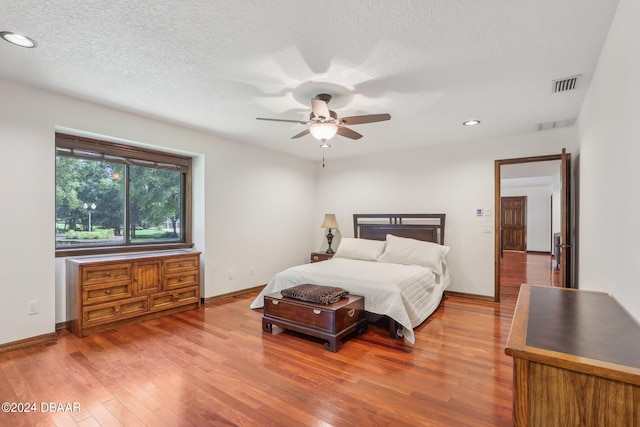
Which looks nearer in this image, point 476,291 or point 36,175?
point 36,175

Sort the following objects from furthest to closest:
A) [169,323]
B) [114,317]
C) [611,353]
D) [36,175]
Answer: [169,323]
[114,317]
[36,175]
[611,353]

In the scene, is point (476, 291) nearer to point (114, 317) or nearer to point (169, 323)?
point (169, 323)

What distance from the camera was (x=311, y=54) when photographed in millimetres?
2240

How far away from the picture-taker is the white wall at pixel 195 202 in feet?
9.10

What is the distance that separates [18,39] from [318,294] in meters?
3.02

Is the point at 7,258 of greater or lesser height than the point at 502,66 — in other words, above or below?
below

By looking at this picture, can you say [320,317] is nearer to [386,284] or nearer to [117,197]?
[386,284]

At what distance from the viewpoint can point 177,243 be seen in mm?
4387

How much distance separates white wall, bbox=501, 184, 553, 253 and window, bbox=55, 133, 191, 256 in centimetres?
1087

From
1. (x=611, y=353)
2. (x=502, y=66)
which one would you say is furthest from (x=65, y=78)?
(x=611, y=353)

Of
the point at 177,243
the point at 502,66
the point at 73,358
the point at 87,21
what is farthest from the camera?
the point at 177,243

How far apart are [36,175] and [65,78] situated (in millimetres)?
977

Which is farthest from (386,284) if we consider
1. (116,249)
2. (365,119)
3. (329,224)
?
(116,249)

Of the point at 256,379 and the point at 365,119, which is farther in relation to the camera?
the point at 365,119
